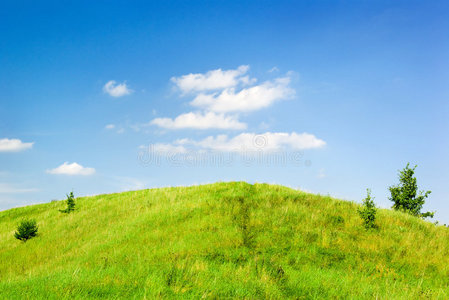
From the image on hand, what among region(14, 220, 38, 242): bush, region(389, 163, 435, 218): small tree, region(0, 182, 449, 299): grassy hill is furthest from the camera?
A: region(389, 163, 435, 218): small tree

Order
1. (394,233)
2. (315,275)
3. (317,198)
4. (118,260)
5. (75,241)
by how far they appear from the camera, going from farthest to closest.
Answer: (317,198) → (75,241) → (394,233) → (118,260) → (315,275)

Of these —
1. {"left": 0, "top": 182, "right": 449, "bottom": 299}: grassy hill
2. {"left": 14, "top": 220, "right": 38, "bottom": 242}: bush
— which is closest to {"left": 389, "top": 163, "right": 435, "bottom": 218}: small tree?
{"left": 0, "top": 182, "right": 449, "bottom": 299}: grassy hill

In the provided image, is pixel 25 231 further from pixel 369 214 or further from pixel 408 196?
pixel 408 196

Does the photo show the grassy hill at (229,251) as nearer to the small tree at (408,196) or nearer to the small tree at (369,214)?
the small tree at (369,214)

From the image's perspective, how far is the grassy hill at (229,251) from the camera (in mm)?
7590

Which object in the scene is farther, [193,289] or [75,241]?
[75,241]

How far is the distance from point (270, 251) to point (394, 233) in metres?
7.23

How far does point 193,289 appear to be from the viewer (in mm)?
7145

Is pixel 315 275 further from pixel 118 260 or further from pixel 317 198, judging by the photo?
pixel 317 198

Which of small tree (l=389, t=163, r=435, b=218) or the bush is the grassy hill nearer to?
the bush

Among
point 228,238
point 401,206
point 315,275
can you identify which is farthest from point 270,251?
point 401,206

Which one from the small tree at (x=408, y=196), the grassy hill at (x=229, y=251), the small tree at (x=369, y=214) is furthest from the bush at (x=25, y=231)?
the small tree at (x=408, y=196)

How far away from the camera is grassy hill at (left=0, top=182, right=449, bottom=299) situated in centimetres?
759

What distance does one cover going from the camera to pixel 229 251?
1161 cm
